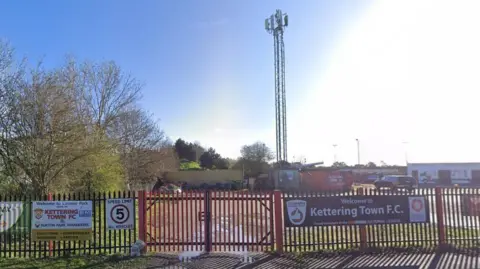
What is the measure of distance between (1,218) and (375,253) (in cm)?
965

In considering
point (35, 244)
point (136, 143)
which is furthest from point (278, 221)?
point (136, 143)

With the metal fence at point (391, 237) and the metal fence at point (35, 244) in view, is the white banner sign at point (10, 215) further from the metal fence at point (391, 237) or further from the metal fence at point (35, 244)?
the metal fence at point (391, 237)

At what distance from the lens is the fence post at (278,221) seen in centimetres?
917

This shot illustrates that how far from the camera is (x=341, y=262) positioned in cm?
823

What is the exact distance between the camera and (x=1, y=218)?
918 centimetres

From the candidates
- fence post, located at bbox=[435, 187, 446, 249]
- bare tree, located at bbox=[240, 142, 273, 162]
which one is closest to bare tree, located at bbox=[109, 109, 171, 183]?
fence post, located at bbox=[435, 187, 446, 249]

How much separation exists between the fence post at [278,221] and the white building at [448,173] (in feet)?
169

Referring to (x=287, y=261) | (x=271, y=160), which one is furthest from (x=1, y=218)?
(x=271, y=160)

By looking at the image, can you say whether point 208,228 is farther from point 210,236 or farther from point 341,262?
point 341,262

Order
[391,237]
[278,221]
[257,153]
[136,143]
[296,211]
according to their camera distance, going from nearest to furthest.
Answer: [278,221] < [296,211] < [391,237] < [136,143] < [257,153]

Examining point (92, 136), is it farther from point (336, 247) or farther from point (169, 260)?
point (336, 247)

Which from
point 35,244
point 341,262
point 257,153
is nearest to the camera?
point 341,262

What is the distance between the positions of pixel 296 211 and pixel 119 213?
4.67 m

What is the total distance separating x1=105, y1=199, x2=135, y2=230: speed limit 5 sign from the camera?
923 centimetres
